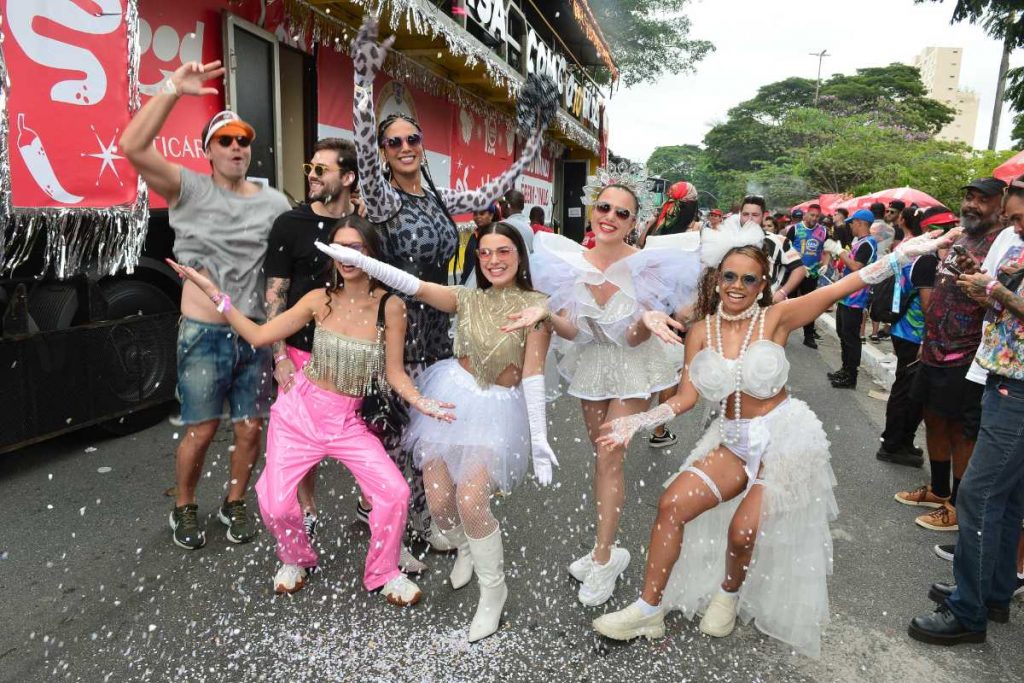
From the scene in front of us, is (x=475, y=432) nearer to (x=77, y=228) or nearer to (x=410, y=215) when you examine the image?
(x=410, y=215)

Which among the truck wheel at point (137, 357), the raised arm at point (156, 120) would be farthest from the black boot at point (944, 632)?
the truck wheel at point (137, 357)

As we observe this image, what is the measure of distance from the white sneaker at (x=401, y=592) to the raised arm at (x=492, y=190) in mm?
1839

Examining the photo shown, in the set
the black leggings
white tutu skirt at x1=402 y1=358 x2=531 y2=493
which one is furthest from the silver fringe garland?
the black leggings

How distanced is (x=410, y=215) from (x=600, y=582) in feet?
6.29

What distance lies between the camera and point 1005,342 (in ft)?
9.62

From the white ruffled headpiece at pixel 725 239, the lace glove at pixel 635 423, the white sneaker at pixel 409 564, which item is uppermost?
the white ruffled headpiece at pixel 725 239

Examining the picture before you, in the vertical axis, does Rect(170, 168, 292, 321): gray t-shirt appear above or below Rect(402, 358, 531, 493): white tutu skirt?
above

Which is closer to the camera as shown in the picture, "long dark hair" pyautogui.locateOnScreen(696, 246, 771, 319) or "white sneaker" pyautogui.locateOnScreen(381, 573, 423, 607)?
"long dark hair" pyautogui.locateOnScreen(696, 246, 771, 319)

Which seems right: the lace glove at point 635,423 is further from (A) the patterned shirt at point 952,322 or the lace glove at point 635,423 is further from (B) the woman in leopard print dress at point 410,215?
(A) the patterned shirt at point 952,322

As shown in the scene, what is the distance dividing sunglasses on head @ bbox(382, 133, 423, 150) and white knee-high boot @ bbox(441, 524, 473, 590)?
1.81 metres

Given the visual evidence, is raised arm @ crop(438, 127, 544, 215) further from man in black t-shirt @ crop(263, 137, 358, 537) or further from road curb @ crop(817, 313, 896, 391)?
road curb @ crop(817, 313, 896, 391)

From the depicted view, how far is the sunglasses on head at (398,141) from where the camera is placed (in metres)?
3.22

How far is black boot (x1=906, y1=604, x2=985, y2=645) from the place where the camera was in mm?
2967

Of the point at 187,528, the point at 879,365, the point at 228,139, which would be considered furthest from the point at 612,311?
the point at 879,365
